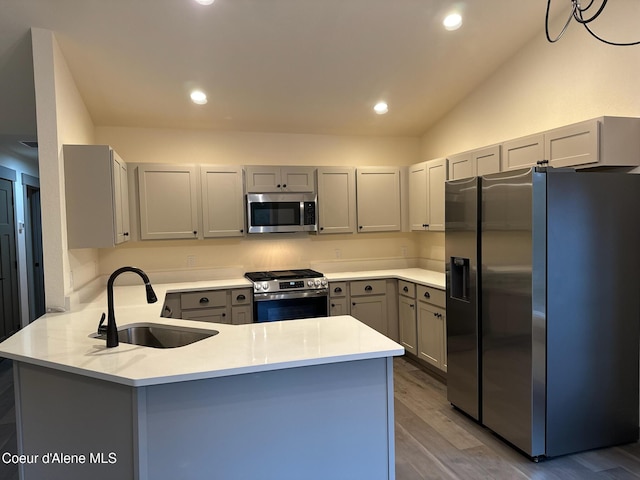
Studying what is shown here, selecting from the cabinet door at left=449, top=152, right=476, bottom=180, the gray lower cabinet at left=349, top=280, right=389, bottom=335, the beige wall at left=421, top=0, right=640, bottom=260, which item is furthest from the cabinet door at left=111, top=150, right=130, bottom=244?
the beige wall at left=421, top=0, right=640, bottom=260

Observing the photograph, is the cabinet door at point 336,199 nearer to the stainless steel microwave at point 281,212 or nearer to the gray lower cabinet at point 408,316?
the stainless steel microwave at point 281,212

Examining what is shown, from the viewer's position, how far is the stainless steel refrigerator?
2508mm

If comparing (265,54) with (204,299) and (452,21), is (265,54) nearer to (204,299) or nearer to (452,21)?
(452,21)

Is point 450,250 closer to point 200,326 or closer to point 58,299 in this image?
point 200,326

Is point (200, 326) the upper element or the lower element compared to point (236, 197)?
lower

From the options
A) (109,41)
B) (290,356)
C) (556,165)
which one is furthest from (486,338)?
(109,41)

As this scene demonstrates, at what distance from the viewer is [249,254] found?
15.3 ft

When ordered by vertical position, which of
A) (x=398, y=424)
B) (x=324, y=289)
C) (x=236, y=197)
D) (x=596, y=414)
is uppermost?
(x=236, y=197)

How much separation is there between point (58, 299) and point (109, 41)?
1813 mm

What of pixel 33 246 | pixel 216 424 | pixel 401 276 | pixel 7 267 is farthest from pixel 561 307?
pixel 33 246

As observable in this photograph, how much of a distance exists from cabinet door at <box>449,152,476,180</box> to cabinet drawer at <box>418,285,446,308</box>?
1.06 meters

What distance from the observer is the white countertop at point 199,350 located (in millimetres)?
1631

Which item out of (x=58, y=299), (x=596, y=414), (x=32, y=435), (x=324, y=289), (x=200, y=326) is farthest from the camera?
(x=324, y=289)

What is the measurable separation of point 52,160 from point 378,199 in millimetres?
3092
